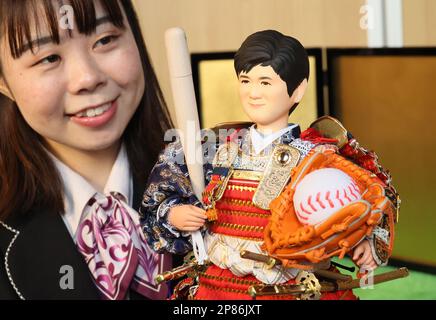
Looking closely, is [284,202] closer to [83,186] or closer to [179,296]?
[179,296]

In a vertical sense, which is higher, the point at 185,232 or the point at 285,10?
the point at 285,10

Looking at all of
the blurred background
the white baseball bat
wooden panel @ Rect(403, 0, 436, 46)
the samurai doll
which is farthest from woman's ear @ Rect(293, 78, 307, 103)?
wooden panel @ Rect(403, 0, 436, 46)

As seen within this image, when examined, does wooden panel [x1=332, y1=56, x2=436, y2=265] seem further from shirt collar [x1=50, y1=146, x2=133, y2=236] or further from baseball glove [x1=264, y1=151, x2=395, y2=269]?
baseball glove [x1=264, y1=151, x2=395, y2=269]

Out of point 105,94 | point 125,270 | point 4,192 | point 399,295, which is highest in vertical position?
point 105,94

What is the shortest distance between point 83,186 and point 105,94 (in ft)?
0.48

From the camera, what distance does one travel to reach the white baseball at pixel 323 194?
0.77 m

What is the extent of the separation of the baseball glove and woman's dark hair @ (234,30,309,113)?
85mm

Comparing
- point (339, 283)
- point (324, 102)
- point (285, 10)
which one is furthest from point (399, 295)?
point (339, 283)

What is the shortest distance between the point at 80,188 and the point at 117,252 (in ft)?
0.35

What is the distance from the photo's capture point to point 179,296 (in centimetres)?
94

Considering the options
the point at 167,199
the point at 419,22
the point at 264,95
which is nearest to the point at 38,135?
the point at 167,199

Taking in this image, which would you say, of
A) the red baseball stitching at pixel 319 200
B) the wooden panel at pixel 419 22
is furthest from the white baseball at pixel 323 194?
the wooden panel at pixel 419 22

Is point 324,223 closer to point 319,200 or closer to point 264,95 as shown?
point 319,200

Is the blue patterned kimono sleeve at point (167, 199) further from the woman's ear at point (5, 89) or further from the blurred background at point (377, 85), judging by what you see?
the blurred background at point (377, 85)
